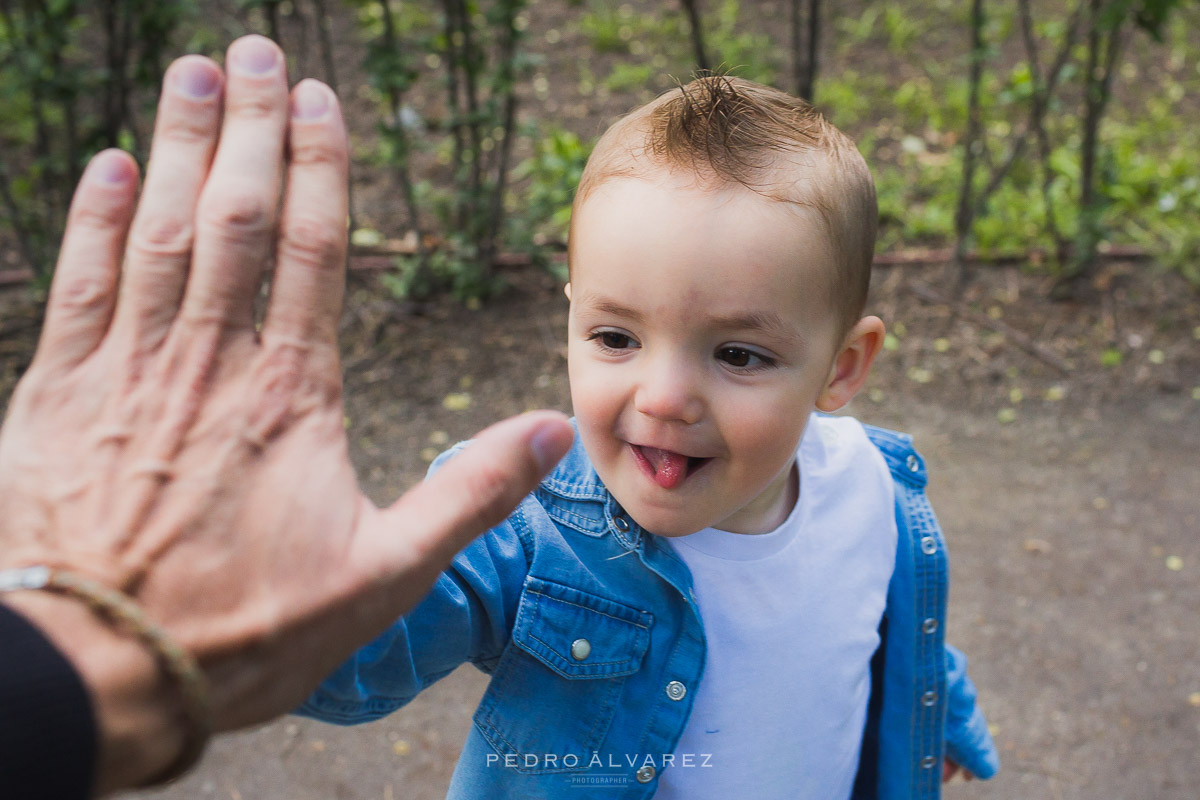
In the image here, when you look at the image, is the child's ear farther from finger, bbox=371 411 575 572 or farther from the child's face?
finger, bbox=371 411 575 572

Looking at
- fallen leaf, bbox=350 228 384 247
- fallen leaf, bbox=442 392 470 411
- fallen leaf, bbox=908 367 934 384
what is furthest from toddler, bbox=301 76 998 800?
fallen leaf, bbox=350 228 384 247

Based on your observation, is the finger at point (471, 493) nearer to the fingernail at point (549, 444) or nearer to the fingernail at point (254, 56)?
the fingernail at point (549, 444)

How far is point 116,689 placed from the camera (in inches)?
29.8

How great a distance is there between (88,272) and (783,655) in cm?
114

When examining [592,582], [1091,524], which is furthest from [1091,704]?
[592,582]

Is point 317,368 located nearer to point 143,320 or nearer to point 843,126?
point 143,320

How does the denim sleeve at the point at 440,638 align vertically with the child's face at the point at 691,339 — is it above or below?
below

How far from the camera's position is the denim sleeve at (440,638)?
3.83 feet

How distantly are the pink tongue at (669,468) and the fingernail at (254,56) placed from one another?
72 cm

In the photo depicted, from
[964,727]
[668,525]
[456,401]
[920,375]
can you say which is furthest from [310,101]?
[920,375]

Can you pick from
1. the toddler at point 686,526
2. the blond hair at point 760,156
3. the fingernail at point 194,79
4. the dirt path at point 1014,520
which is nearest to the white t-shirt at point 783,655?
the toddler at point 686,526

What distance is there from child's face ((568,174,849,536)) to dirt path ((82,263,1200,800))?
6.15 feet

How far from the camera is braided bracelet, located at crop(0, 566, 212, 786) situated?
0.78 metres

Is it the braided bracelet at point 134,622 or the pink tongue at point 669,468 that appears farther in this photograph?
the pink tongue at point 669,468
